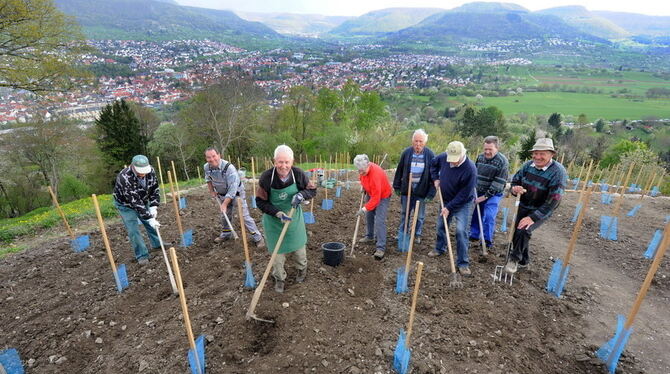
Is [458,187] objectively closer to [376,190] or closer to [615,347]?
[376,190]

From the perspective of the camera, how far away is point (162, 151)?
23.7 m

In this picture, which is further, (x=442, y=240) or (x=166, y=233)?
(x=166, y=233)

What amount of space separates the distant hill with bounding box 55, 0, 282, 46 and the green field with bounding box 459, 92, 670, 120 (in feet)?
353

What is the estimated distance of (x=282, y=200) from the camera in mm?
3982

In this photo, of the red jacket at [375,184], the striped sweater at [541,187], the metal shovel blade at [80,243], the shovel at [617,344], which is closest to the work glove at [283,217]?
the red jacket at [375,184]

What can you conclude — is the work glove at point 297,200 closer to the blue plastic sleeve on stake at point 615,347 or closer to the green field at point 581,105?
the blue plastic sleeve on stake at point 615,347

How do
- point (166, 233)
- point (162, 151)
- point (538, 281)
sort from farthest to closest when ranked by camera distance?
1. point (162, 151)
2. point (166, 233)
3. point (538, 281)

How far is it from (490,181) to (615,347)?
2656mm

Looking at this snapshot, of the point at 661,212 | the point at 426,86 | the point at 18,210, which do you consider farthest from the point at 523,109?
the point at 18,210

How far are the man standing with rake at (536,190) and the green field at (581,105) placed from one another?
179 feet

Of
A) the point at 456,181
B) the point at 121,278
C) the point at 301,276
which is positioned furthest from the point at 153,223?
the point at 456,181

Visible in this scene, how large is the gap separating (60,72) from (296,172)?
10.6 meters

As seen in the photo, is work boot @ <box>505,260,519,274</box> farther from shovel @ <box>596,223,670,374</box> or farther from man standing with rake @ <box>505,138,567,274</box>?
shovel @ <box>596,223,670,374</box>

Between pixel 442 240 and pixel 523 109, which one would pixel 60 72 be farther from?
pixel 523 109
